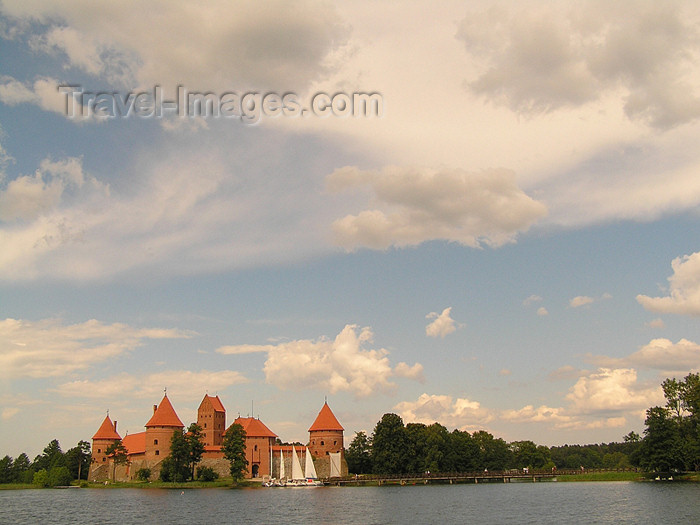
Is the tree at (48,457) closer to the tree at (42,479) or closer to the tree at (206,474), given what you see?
the tree at (42,479)

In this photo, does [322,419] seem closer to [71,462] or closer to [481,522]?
[71,462]

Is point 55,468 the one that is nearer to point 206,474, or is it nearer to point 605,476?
point 206,474

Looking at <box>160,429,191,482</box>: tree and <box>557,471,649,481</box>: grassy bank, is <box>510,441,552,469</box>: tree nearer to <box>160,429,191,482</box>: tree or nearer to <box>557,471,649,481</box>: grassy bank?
<box>557,471,649,481</box>: grassy bank

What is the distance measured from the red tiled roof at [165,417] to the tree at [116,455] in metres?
5.11

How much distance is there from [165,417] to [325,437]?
2533 cm

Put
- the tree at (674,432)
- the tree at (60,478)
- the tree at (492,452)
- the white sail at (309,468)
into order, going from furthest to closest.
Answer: the tree at (492,452) → the tree at (60,478) → the white sail at (309,468) → the tree at (674,432)

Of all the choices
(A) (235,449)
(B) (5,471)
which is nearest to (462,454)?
(A) (235,449)

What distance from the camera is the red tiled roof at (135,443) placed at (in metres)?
102

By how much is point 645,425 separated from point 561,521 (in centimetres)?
3746

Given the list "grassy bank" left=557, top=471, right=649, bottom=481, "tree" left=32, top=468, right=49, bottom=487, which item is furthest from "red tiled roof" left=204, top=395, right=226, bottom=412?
"grassy bank" left=557, top=471, right=649, bottom=481

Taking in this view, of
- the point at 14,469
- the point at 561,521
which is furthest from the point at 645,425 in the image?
the point at 14,469

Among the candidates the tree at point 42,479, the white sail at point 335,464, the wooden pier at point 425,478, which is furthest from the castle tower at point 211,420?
the tree at point 42,479

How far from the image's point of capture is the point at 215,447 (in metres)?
96.0

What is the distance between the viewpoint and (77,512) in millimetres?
53344
